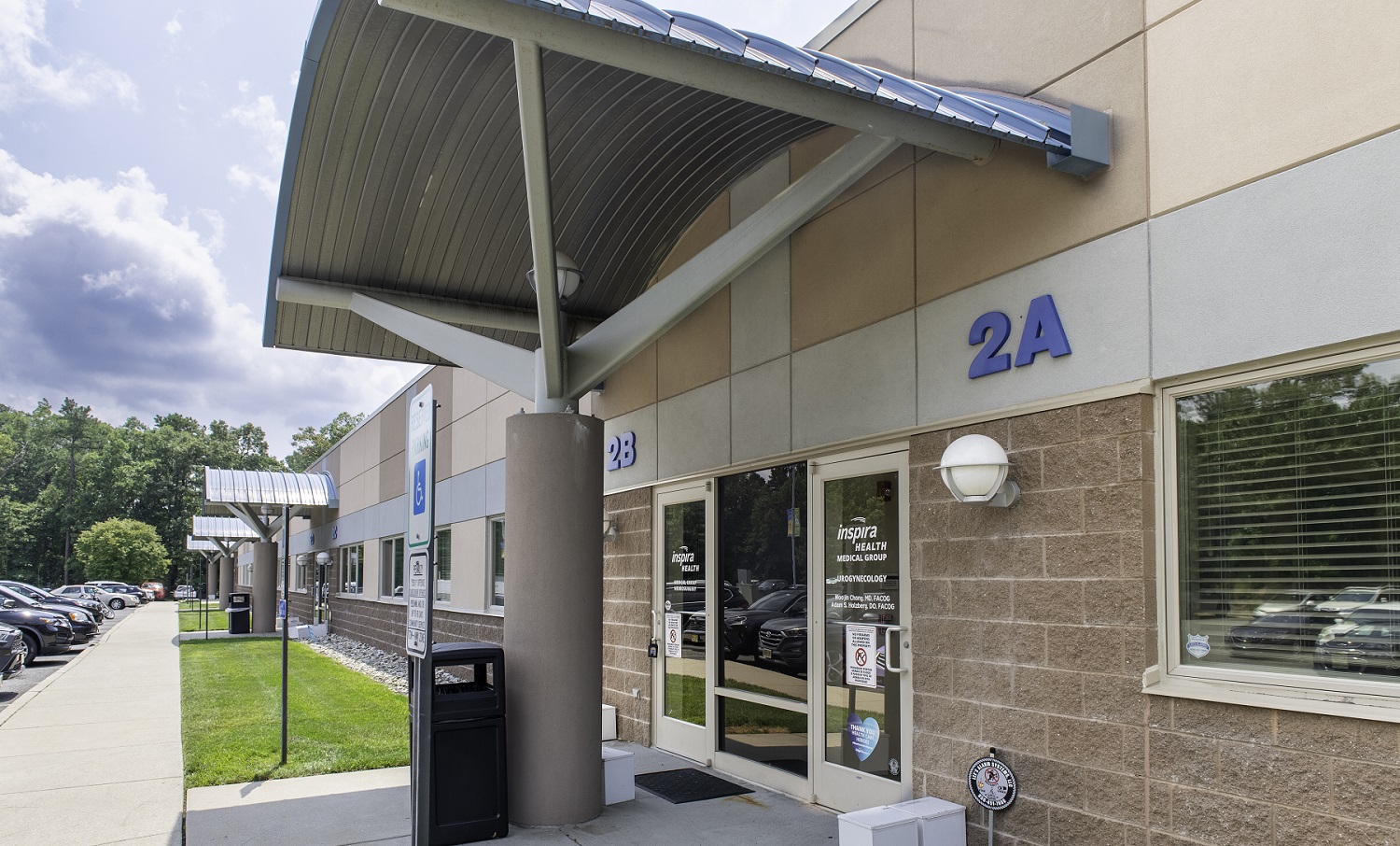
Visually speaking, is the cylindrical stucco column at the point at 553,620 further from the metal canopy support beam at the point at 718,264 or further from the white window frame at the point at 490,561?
the white window frame at the point at 490,561

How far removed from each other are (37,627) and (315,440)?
83.6 meters

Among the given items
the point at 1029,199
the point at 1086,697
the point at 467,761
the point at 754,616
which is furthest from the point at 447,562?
the point at 1086,697

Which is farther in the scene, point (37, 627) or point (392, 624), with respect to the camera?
point (392, 624)

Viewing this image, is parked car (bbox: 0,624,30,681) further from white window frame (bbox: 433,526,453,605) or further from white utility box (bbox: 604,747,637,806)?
white utility box (bbox: 604,747,637,806)

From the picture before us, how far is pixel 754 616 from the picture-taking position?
8031 millimetres

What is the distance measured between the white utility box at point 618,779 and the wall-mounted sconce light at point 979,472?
342 centimetres

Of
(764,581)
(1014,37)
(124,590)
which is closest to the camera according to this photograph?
(1014,37)

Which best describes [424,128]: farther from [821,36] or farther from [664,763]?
[664,763]

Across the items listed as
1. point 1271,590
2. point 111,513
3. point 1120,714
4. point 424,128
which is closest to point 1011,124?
point 1271,590

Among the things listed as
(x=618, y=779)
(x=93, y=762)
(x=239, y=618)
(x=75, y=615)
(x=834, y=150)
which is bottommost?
(x=239, y=618)

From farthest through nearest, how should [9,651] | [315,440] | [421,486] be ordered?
[315,440], [9,651], [421,486]

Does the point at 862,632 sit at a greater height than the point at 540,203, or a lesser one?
lesser

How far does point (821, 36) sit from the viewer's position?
7703mm

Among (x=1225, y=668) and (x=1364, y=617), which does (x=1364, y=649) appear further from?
(x=1225, y=668)
